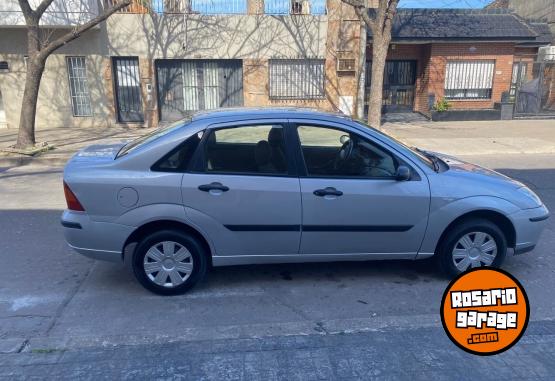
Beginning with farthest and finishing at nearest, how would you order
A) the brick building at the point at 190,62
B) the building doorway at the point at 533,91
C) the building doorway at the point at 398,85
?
the building doorway at the point at 398,85 → the building doorway at the point at 533,91 → the brick building at the point at 190,62

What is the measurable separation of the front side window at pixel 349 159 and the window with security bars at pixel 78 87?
13497mm

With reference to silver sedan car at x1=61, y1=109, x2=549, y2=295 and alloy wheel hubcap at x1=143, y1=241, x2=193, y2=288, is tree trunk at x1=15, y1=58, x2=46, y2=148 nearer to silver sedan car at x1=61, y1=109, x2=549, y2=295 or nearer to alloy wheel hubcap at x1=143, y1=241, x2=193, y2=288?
silver sedan car at x1=61, y1=109, x2=549, y2=295

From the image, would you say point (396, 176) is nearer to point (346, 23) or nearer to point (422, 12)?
point (346, 23)

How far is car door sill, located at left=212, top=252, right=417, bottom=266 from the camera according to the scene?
145 inches

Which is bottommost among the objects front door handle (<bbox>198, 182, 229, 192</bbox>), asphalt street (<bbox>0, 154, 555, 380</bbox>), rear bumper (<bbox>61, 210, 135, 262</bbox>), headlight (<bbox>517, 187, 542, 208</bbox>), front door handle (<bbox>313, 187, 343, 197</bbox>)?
asphalt street (<bbox>0, 154, 555, 380</bbox>)

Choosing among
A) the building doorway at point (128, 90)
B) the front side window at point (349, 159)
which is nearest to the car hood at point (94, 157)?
the front side window at point (349, 159)

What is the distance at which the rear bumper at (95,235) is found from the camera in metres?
3.52

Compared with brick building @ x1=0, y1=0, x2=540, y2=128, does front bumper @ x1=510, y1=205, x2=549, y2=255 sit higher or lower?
lower

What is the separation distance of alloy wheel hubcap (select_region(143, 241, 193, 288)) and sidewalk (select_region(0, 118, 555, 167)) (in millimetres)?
7517

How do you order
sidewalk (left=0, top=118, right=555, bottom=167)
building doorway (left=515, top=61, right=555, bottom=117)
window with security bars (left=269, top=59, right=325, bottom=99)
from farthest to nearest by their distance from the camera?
building doorway (left=515, top=61, right=555, bottom=117) < window with security bars (left=269, top=59, right=325, bottom=99) < sidewalk (left=0, top=118, right=555, bottom=167)

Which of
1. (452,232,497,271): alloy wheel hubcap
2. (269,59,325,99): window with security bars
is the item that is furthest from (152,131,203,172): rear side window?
(269,59,325,99): window with security bars

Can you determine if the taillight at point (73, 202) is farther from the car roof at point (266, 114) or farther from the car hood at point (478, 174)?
the car hood at point (478, 174)

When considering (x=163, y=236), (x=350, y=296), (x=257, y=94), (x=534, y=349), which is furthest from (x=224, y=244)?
(x=257, y=94)

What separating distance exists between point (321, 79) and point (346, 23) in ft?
6.98
